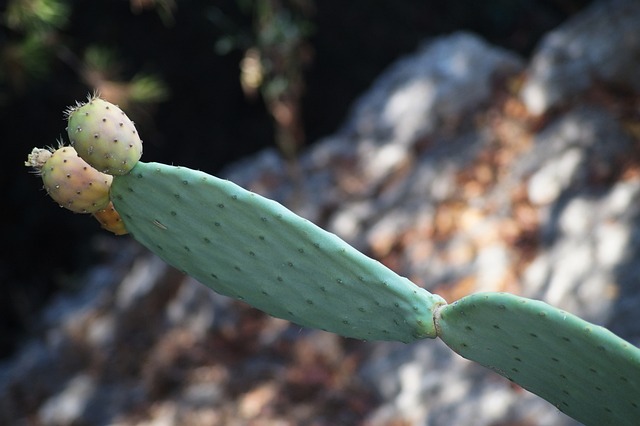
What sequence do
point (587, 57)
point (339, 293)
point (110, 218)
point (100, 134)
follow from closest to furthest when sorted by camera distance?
point (100, 134), point (339, 293), point (110, 218), point (587, 57)

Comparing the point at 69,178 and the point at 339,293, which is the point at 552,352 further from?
the point at 69,178

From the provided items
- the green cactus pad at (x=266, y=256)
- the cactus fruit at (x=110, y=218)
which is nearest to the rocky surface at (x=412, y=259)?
the green cactus pad at (x=266, y=256)

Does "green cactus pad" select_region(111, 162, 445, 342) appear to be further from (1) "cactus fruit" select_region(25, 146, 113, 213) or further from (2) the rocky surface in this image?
(2) the rocky surface

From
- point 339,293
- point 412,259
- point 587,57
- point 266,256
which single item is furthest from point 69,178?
point 587,57

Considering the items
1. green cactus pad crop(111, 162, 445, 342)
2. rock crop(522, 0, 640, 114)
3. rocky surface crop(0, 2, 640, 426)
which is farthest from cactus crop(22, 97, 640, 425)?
rock crop(522, 0, 640, 114)

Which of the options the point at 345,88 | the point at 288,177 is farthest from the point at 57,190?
the point at 345,88

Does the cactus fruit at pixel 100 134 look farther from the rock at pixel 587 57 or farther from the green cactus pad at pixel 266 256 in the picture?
the rock at pixel 587 57
